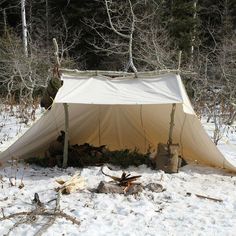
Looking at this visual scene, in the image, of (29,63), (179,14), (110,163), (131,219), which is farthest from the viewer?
(179,14)

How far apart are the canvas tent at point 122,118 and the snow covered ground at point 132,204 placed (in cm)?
47

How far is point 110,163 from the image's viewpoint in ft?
21.9

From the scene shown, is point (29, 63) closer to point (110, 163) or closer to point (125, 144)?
point (125, 144)

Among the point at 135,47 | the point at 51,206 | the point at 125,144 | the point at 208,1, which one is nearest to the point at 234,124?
the point at 125,144

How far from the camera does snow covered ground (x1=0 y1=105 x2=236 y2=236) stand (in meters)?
4.41

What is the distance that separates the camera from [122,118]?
7715 millimetres

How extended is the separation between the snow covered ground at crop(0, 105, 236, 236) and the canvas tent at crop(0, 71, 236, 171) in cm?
47

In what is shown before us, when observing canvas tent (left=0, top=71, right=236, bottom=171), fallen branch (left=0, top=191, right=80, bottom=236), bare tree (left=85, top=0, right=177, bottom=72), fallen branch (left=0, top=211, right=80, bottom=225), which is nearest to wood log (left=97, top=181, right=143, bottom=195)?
fallen branch (left=0, top=191, right=80, bottom=236)

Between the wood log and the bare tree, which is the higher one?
the bare tree

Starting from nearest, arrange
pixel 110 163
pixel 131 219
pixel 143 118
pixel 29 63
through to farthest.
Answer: pixel 131 219 → pixel 110 163 → pixel 143 118 → pixel 29 63

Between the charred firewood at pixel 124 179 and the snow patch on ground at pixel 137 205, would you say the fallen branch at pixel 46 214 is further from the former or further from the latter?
the charred firewood at pixel 124 179

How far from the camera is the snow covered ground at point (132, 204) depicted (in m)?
4.41

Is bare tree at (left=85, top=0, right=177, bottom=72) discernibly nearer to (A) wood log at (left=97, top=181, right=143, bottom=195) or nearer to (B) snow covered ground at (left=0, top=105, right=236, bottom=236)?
(B) snow covered ground at (left=0, top=105, right=236, bottom=236)

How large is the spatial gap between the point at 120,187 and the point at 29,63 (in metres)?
9.75
